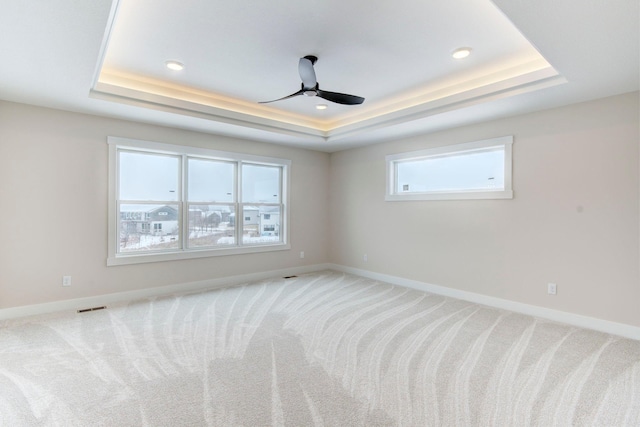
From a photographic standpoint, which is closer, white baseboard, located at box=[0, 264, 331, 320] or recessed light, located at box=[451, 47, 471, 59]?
recessed light, located at box=[451, 47, 471, 59]

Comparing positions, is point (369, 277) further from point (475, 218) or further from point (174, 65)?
point (174, 65)

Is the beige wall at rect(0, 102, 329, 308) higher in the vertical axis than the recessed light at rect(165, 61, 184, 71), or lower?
lower

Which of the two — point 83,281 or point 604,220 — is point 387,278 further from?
point 83,281

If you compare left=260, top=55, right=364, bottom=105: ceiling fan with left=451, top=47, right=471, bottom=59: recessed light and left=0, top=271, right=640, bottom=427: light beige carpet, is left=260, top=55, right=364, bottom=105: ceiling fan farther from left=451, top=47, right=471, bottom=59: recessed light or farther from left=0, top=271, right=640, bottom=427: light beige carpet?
left=0, top=271, right=640, bottom=427: light beige carpet

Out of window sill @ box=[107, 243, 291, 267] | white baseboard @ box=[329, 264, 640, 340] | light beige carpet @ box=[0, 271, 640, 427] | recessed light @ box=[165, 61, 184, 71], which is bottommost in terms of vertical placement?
light beige carpet @ box=[0, 271, 640, 427]

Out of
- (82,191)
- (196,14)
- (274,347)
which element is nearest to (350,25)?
(196,14)

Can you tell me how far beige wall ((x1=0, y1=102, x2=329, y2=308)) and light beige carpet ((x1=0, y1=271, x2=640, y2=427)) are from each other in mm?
473

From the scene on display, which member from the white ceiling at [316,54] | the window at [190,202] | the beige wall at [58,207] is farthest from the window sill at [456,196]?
the beige wall at [58,207]

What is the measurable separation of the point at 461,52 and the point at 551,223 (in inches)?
89.3

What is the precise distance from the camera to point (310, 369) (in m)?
2.62

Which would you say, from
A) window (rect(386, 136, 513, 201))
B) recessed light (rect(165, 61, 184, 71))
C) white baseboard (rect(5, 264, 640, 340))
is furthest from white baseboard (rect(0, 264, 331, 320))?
recessed light (rect(165, 61, 184, 71))

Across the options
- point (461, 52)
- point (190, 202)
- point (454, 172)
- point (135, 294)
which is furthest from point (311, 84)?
point (135, 294)

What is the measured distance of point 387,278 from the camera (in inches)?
223

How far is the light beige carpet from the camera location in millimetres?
2070
